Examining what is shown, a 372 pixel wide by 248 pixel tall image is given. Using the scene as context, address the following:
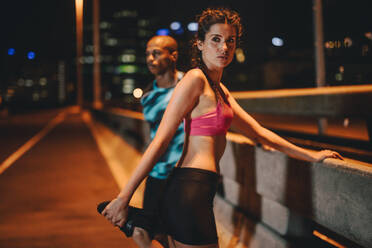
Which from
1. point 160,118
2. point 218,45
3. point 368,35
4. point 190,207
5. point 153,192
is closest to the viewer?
point 190,207

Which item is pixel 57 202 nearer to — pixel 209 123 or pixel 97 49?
pixel 209 123

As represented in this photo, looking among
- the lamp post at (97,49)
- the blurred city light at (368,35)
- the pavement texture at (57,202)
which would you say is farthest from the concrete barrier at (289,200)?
the lamp post at (97,49)

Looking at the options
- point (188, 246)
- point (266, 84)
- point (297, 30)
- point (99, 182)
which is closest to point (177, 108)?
point (188, 246)

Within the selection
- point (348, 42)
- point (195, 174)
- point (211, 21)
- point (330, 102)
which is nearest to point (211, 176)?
point (195, 174)

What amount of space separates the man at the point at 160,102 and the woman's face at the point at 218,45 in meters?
0.94

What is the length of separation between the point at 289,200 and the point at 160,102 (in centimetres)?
117

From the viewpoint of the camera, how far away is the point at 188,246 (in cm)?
233

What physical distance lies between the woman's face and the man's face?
1.18 meters

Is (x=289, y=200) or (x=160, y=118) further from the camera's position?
(x=160, y=118)

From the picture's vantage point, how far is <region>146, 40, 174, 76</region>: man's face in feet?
12.2

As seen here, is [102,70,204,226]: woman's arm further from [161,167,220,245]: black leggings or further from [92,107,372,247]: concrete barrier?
[92,107,372,247]: concrete barrier

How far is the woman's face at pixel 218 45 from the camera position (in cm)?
253

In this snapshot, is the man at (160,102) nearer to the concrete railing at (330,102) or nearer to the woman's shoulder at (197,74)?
the woman's shoulder at (197,74)

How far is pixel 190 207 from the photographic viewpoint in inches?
91.6
